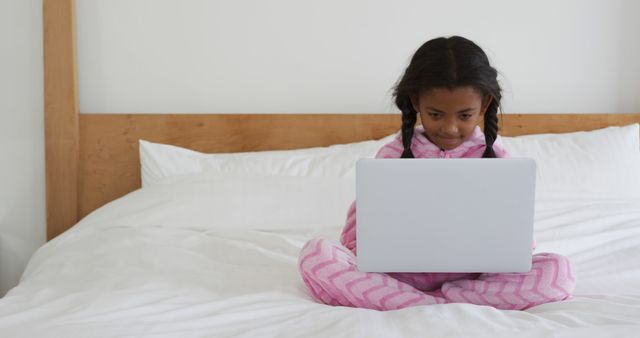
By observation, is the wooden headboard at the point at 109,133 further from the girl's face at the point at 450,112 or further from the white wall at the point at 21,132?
the girl's face at the point at 450,112

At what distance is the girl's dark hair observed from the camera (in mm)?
1440

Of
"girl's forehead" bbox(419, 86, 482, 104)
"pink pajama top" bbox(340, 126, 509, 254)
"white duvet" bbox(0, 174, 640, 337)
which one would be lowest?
"white duvet" bbox(0, 174, 640, 337)

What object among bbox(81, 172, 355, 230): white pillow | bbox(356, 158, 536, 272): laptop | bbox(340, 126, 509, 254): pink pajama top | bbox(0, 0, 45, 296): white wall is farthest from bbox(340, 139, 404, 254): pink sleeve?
bbox(0, 0, 45, 296): white wall

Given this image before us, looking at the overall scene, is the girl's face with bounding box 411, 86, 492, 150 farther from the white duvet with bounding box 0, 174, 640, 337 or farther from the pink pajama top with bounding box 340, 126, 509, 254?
the white duvet with bounding box 0, 174, 640, 337

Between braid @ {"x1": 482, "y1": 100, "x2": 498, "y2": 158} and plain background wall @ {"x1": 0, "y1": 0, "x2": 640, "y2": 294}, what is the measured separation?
3.43 ft

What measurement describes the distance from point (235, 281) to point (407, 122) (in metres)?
0.50

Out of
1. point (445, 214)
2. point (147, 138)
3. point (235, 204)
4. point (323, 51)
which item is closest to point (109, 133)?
point (147, 138)

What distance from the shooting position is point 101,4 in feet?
8.04

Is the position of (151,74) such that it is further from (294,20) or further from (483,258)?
(483,258)

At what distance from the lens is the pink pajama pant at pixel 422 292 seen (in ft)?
4.24

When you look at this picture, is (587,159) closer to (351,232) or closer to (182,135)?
(351,232)

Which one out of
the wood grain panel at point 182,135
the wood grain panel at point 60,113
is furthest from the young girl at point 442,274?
the wood grain panel at point 60,113

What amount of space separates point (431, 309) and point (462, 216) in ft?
0.53

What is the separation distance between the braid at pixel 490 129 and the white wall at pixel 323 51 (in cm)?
108
